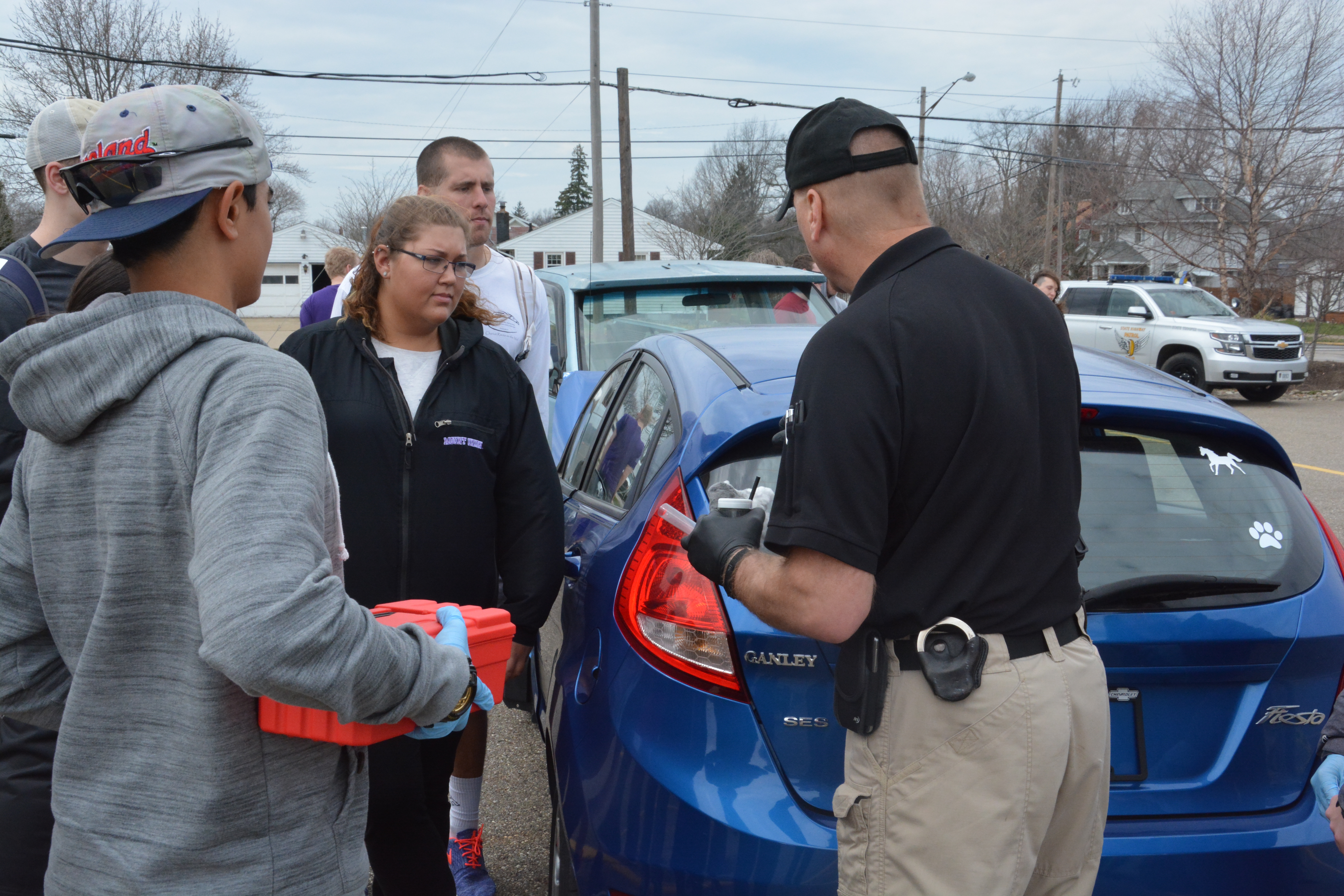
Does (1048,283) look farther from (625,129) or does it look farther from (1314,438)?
(625,129)

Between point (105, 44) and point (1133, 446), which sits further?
point (105, 44)

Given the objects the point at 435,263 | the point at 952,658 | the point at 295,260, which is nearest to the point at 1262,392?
the point at 435,263

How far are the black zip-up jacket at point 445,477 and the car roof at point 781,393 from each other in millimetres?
496

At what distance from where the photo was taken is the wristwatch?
1.44 meters

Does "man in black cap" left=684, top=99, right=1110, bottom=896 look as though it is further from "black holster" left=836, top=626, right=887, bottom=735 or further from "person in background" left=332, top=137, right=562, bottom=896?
"person in background" left=332, top=137, right=562, bottom=896

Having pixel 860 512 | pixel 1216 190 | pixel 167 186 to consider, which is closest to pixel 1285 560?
pixel 860 512

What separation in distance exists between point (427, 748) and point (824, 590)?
144cm

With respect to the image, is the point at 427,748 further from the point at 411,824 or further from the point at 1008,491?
the point at 1008,491

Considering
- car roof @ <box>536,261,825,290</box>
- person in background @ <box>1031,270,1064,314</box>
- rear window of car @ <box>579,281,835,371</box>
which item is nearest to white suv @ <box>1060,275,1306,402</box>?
person in background @ <box>1031,270,1064,314</box>

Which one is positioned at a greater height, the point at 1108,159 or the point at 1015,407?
the point at 1108,159

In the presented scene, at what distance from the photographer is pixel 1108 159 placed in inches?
1454

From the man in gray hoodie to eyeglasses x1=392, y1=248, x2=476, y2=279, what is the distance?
1312 millimetres

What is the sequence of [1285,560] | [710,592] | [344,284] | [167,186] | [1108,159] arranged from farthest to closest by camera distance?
1. [1108,159]
2. [344,284]
3. [1285,560]
4. [710,592]
5. [167,186]

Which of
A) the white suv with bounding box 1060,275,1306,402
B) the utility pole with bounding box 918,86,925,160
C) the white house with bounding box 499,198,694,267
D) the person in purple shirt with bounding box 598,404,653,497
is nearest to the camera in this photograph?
the person in purple shirt with bounding box 598,404,653,497
